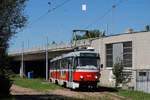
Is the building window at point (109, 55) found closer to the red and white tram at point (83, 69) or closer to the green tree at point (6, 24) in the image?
the red and white tram at point (83, 69)

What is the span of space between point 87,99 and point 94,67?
211 inches

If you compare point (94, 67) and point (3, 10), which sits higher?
point (3, 10)

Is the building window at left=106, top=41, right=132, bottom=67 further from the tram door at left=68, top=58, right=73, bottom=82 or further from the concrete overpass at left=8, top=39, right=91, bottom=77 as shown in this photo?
the tram door at left=68, top=58, right=73, bottom=82

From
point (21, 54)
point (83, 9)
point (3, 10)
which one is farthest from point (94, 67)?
point (21, 54)

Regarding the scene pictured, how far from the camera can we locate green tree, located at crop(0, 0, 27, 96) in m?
13.8

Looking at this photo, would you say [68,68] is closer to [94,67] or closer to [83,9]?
[94,67]

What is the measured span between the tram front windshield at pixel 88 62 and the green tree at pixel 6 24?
24.6ft

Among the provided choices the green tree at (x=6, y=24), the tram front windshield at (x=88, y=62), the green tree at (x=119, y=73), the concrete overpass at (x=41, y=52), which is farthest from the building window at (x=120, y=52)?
the green tree at (x=6, y=24)

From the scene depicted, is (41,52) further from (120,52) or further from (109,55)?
(120,52)

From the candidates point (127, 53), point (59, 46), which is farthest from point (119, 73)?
point (59, 46)

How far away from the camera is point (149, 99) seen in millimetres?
19094

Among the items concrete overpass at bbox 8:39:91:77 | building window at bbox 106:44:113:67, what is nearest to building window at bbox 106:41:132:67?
building window at bbox 106:44:113:67

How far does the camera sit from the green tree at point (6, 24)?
13828mm

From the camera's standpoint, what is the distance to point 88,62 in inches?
866
